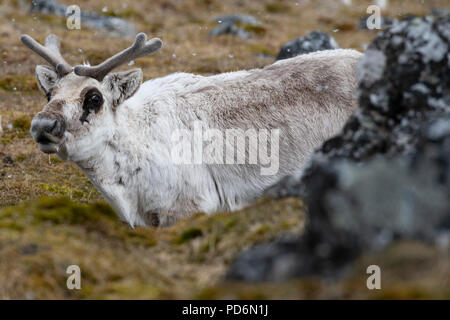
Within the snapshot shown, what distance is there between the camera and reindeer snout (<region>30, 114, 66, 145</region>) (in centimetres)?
854

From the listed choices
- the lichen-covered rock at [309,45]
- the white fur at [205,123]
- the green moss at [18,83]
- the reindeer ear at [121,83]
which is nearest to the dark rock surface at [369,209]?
the white fur at [205,123]

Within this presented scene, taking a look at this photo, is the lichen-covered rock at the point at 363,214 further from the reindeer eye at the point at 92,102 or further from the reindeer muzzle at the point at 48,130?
the reindeer eye at the point at 92,102

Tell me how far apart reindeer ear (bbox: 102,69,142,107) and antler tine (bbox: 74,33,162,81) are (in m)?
0.13

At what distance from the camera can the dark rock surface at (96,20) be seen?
30500mm

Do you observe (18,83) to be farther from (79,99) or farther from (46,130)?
(46,130)

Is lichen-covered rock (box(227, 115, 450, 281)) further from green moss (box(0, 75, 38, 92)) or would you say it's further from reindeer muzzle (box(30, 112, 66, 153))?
A: green moss (box(0, 75, 38, 92))

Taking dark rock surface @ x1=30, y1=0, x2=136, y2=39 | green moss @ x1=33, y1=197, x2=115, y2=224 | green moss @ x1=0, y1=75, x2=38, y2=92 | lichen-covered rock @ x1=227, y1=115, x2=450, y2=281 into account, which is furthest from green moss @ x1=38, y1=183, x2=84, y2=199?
dark rock surface @ x1=30, y1=0, x2=136, y2=39

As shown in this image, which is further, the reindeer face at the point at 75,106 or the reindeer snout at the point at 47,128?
the reindeer face at the point at 75,106

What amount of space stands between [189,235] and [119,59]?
379 cm

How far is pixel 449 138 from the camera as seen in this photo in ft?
17.1

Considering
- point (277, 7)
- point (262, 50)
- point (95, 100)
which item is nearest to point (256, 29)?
point (262, 50)
